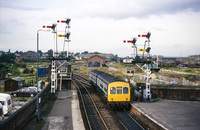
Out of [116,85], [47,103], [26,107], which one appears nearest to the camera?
[26,107]

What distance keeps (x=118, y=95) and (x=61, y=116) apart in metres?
5.85

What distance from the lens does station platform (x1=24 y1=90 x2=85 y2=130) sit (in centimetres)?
1438

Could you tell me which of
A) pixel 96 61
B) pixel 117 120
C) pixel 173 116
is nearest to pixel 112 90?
pixel 117 120

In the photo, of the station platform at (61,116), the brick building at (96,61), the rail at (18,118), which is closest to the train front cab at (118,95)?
the station platform at (61,116)

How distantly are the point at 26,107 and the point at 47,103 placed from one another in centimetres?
649

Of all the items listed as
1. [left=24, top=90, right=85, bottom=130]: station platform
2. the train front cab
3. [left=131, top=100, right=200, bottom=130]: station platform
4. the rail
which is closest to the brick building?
[left=24, top=90, right=85, bottom=130]: station platform

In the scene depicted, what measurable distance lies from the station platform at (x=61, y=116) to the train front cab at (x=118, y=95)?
3.48 meters

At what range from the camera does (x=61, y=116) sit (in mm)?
16922

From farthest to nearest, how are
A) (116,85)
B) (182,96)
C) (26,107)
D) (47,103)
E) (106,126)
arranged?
(182,96)
(47,103)
(116,85)
(26,107)
(106,126)

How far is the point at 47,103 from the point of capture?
21844 millimetres

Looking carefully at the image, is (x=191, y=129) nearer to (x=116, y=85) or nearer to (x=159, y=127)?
(x=159, y=127)

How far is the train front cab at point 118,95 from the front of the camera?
61.4 feet

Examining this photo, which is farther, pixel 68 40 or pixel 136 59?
pixel 68 40

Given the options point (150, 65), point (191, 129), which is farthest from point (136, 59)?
point (191, 129)
